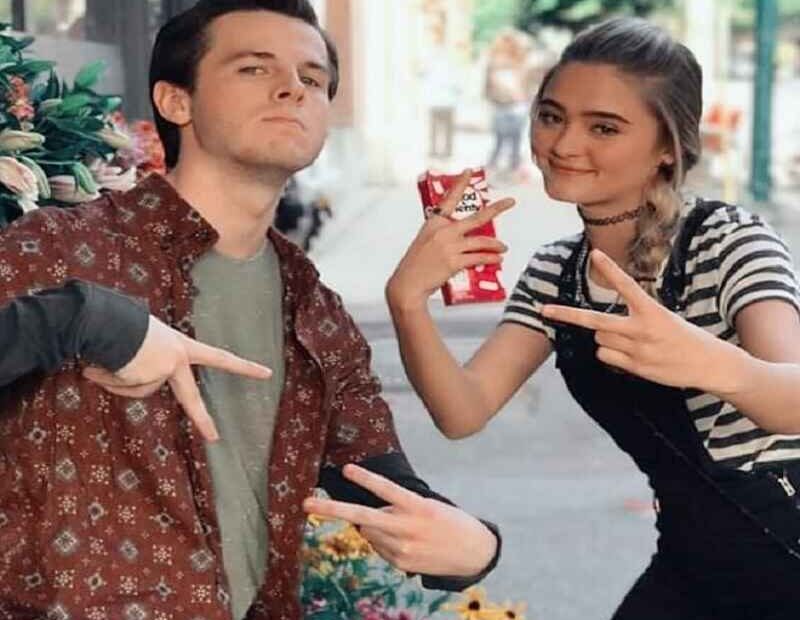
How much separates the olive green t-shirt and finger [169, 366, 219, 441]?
0.22 m

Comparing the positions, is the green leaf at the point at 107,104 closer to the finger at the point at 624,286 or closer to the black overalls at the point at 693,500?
the black overalls at the point at 693,500

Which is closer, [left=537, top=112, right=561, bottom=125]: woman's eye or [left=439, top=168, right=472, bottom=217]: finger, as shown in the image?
[left=439, top=168, right=472, bottom=217]: finger

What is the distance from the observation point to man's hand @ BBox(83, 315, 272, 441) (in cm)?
181

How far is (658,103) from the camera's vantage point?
7.82 feet

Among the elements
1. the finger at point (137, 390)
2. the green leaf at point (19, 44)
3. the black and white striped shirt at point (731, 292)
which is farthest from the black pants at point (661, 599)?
the green leaf at point (19, 44)

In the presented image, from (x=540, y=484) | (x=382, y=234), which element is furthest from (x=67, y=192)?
(x=382, y=234)

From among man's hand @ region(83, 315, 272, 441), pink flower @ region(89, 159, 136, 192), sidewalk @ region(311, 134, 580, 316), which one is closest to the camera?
man's hand @ region(83, 315, 272, 441)

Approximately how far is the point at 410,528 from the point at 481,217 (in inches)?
21.4

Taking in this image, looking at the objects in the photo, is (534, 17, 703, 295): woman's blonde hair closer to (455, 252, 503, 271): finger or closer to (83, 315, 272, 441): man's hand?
(455, 252, 503, 271): finger

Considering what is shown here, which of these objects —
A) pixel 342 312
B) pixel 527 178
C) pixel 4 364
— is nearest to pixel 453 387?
pixel 342 312

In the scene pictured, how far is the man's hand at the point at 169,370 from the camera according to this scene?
181 cm

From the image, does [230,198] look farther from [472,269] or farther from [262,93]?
[472,269]

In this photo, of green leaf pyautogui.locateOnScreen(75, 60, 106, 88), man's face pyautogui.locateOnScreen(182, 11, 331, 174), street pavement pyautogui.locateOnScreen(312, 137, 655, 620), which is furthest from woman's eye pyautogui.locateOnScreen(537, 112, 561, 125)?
street pavement pyautogui.locateOnScreen(312, 137, 655, 620)

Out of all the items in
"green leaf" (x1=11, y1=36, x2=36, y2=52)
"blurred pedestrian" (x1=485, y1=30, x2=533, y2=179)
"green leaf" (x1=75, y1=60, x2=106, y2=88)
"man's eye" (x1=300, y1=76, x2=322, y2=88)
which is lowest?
"blurred pedestrian" (x1=485, y1=30, x2=533, y2=179)
